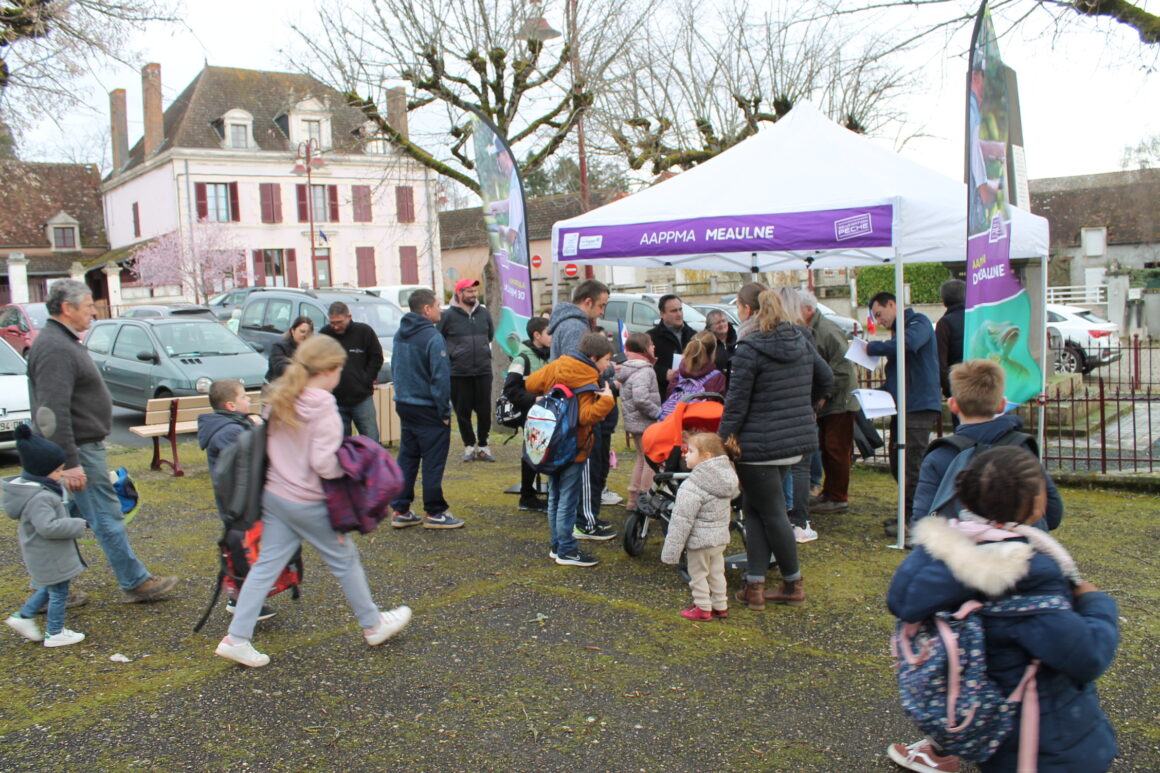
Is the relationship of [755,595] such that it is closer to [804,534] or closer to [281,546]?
[804,534]

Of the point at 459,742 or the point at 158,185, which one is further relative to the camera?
the point at 158,185

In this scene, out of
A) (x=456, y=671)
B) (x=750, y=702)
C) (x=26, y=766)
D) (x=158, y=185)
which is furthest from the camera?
(x=158, y=185)

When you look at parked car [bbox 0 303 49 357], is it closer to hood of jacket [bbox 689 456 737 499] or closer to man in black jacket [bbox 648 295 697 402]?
man in black jacket [bbox 648 295 697 402]

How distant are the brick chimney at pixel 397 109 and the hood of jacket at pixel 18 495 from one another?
1048 centimetres

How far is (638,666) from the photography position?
430 cm

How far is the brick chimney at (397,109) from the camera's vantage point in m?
A: 14.0

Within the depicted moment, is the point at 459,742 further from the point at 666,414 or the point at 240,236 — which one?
the point at 240,236

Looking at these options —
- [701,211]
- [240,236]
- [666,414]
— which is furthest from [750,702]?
[240,236]

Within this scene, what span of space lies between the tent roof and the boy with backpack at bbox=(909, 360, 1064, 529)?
2.59 metres

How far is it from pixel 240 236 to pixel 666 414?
4009cm

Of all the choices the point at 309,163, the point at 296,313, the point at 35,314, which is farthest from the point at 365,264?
the point at 296,313

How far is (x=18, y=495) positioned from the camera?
4496 millimetres

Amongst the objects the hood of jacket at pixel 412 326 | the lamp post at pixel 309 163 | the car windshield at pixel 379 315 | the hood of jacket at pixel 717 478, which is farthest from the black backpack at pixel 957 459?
the lamp post at pixel 309 163

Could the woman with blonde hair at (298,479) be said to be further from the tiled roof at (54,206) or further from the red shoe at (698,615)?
the tiled roof at (54,206)
